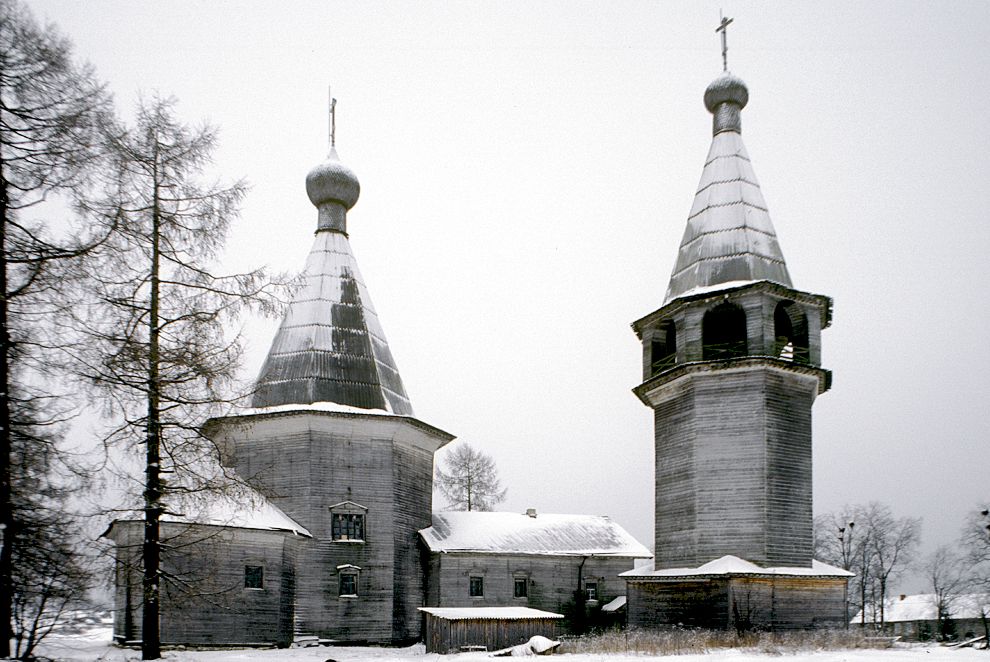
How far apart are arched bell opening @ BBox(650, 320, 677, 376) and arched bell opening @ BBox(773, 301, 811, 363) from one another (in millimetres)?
2934

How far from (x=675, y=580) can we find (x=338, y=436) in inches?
407

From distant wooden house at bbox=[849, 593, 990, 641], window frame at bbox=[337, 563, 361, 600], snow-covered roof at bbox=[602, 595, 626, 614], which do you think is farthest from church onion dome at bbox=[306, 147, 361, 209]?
distant wooden house at bbox=[849, 593, 990, 641]

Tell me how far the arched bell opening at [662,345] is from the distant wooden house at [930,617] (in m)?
27.2

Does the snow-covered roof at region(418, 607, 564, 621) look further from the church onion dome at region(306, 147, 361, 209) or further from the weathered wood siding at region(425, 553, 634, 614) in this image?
the church onion dome at region(306, 147, 361, 209)

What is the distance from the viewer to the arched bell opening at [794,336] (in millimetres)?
23891

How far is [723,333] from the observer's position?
25859mm

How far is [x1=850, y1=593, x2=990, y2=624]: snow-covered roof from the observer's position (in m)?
49.6

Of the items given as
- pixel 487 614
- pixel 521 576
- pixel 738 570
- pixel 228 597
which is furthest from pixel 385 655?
pixel 738 570

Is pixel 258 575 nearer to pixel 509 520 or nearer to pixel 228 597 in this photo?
pixel 228 597

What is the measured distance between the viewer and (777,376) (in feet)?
74.0

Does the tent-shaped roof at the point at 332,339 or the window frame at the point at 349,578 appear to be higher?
the tent-shaped roof at the point at 332,339

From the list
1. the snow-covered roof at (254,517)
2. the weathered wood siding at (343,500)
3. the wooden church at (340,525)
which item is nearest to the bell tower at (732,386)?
the wooden church at (340,525)

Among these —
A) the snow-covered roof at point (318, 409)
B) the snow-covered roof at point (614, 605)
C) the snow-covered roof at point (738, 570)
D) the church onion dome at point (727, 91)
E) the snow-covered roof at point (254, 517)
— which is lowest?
the snow-covered roof at point (614, 605)

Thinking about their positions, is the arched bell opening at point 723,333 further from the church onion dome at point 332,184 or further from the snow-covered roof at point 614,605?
the church onion dome at point 332,184
